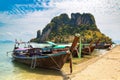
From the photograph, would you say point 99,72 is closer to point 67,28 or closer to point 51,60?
point 51,60

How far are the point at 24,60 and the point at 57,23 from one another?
144 metres

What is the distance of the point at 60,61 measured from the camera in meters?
15.8

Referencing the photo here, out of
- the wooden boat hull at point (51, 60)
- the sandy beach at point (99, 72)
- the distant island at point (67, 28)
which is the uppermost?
the distant island at point (67, 28)

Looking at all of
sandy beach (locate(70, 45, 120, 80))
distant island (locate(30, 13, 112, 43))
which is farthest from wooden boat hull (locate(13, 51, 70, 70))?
distant island (locate(30, 13, 112, 43))

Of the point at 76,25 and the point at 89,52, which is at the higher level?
the point at 76,25

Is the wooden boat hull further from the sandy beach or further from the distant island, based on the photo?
the distant island

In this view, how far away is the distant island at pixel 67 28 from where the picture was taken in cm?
14077

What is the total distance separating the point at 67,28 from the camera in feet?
505

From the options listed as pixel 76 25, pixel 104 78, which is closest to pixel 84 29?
pixel 76 25

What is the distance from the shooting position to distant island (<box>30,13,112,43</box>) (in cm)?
14077

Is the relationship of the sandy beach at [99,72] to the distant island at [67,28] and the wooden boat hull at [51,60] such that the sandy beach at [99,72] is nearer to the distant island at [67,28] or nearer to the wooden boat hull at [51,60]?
the wooden boat hull at [51,60]

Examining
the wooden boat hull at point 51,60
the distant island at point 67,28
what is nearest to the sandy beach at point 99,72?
the wooden boat hull at point 51,60

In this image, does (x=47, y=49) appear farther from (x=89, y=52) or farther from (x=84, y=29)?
(x=84, y=29)

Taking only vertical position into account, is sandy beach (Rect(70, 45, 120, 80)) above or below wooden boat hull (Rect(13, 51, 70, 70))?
below
